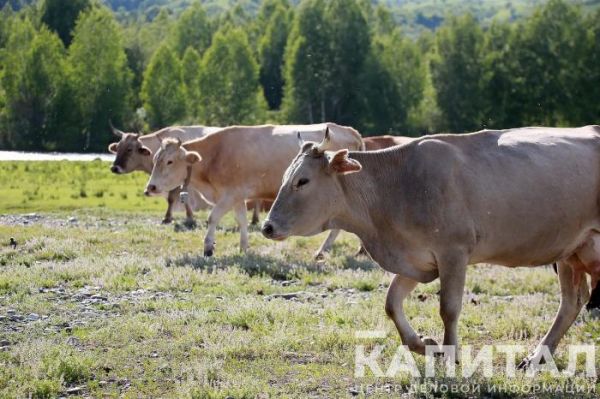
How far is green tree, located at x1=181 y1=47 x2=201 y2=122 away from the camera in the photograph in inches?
3565

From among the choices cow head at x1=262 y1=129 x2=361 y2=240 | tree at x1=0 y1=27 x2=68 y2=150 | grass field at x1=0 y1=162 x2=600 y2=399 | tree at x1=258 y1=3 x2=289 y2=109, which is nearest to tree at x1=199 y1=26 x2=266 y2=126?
tree at x1=0 y1=27 x2=68 y2=150

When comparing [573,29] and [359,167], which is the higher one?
[573,29]

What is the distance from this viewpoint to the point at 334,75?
298 feet

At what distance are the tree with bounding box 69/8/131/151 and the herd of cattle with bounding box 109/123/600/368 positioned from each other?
62.0 m

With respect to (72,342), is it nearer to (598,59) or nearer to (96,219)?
(96,219)

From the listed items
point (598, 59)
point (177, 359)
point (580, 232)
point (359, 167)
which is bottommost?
point (177, 359)

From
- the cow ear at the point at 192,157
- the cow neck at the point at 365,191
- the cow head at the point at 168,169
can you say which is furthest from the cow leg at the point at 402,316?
the cow head at the point at 168,169

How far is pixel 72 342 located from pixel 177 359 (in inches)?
58.0

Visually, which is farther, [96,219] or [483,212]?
[96,219]

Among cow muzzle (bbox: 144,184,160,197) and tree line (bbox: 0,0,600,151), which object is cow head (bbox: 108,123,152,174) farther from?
tree line (bbox: 0,0,600,151)

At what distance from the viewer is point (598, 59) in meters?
79.5

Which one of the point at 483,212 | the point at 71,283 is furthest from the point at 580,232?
the point at 71,283

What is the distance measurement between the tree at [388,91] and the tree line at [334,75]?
123 millimetres

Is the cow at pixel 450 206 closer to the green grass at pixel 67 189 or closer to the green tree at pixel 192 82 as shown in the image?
the green grass at pixel 67 189
